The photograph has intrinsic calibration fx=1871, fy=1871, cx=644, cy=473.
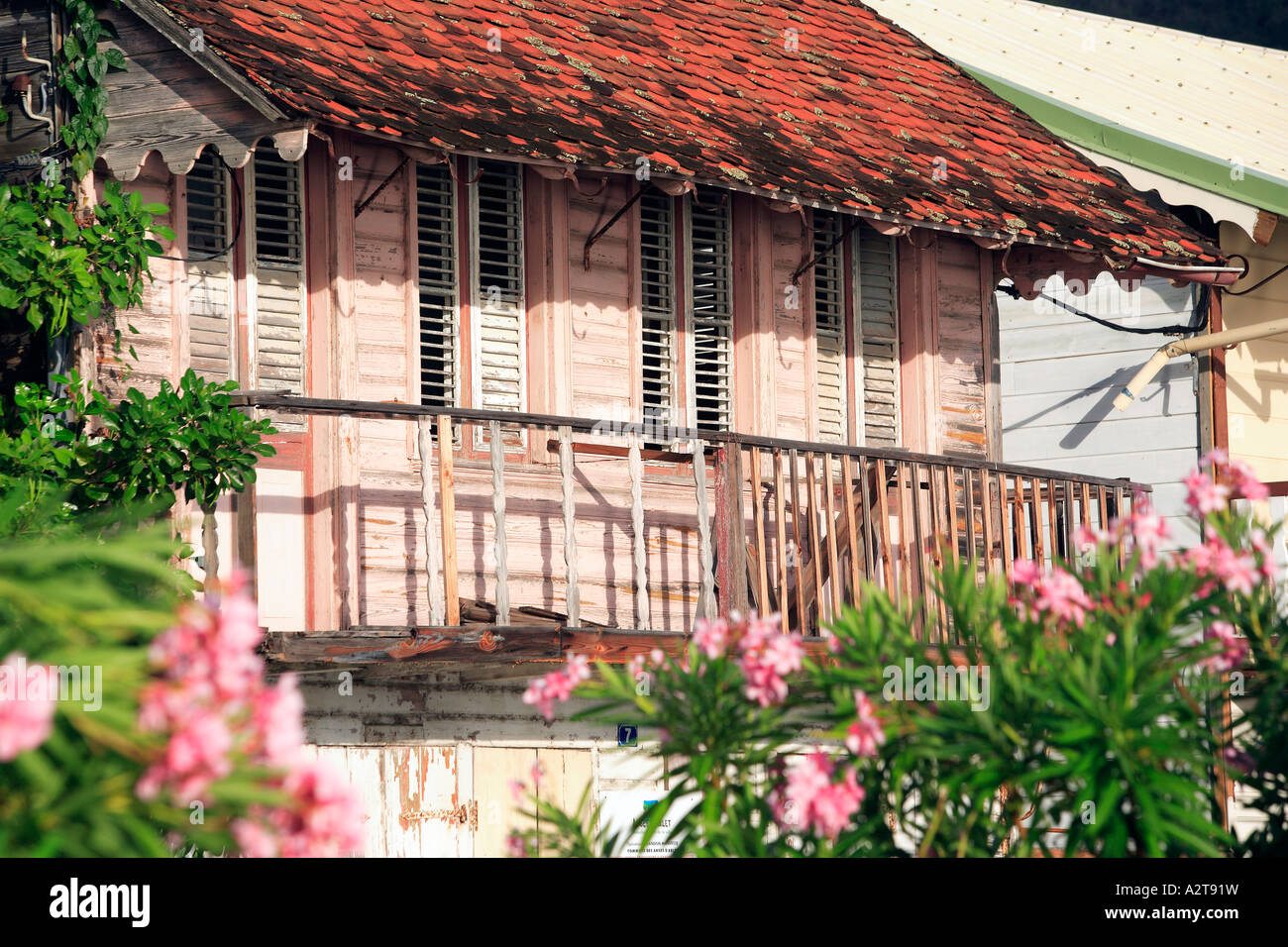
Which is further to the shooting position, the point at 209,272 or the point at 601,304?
the point at 601,304

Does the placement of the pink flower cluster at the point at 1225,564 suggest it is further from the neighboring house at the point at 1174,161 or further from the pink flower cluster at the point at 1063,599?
the neighboring house at the point at 1174,161

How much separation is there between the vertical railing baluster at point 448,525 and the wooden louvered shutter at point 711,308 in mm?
3115

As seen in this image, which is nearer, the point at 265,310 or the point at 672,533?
the point at 265,310

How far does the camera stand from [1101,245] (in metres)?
13.1

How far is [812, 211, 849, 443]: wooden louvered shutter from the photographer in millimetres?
13195

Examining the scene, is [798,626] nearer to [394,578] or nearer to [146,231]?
[394,578]

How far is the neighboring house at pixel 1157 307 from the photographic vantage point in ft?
53.4

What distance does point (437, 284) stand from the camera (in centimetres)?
1138

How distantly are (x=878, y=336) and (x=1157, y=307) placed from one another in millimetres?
4798

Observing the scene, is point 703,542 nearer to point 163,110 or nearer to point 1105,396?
point 163,110

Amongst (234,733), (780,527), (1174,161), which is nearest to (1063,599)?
(234,733)

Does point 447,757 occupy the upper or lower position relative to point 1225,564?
lower
